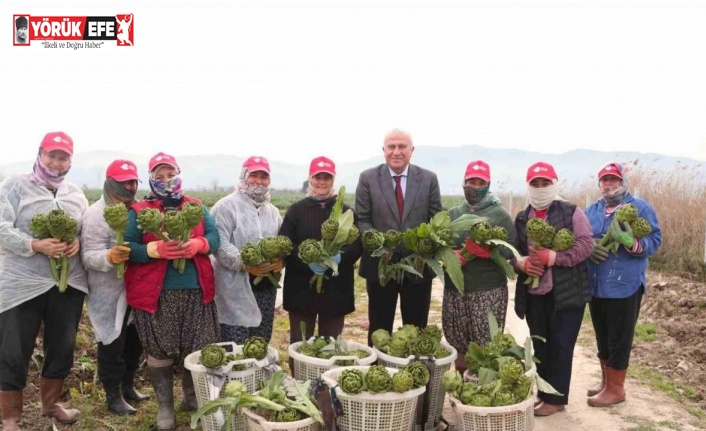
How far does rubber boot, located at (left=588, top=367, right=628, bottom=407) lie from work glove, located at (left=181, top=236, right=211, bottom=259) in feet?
12.7

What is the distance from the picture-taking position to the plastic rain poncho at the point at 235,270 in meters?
4.93

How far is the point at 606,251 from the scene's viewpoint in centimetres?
511

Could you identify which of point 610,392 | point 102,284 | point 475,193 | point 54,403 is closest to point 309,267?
point 475,193

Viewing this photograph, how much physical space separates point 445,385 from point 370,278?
1303mm

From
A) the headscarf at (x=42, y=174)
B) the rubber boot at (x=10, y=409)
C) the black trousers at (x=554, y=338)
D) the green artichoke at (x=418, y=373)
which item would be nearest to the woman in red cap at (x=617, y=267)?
the black trousers at (x=554, y=338)

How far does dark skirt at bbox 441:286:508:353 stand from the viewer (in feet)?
16.2

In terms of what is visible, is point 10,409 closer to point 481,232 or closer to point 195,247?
point 195,247

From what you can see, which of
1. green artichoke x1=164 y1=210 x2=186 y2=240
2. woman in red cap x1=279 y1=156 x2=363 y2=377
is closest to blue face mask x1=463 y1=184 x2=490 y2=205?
woman in red cap x1=279 y1=156 x2=363 y2=377

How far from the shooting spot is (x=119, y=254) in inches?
172

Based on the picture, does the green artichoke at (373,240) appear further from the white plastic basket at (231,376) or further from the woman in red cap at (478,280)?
the white plastic basket at (231,376)

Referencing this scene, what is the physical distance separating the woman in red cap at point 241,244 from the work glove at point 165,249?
503mm

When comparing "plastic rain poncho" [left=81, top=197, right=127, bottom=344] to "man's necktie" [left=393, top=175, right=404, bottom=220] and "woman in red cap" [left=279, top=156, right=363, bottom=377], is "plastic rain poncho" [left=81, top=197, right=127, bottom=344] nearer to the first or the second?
"woman in red cap" [left=279, top=156, right=363, bottom=377]

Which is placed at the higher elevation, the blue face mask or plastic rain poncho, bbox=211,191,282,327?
the blue face mask

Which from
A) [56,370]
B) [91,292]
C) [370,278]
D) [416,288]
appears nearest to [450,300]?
[416,288]
